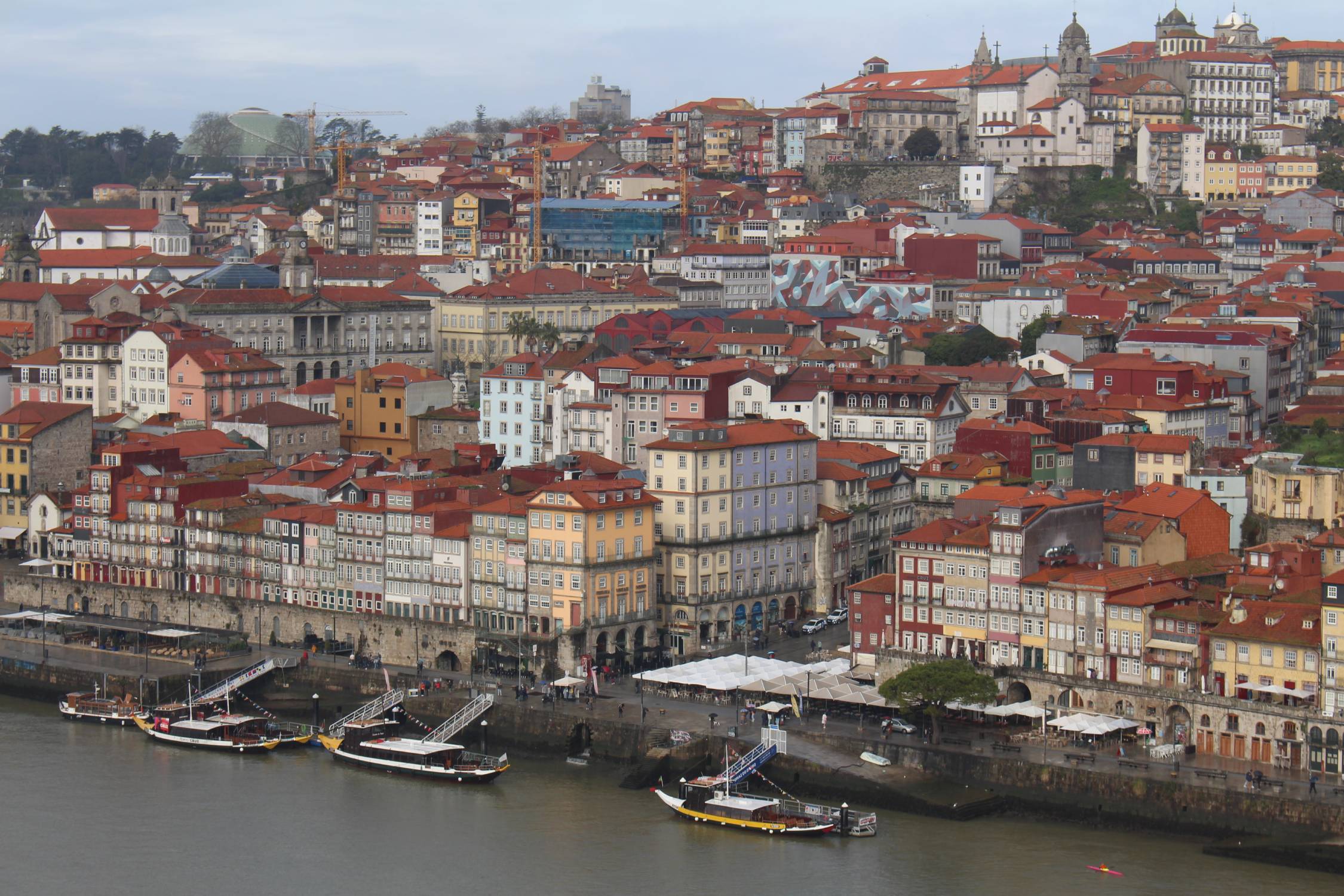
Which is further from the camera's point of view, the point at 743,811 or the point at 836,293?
the point at 836,293

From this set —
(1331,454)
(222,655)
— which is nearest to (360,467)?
(222,655)

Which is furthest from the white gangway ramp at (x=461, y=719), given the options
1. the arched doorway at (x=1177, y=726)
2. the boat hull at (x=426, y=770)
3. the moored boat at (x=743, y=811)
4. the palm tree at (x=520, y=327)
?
the palm tree at (x=520, y=327)

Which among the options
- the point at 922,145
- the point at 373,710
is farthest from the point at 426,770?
the point at 922,145

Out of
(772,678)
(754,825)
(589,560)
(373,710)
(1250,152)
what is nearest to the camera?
(754,825)

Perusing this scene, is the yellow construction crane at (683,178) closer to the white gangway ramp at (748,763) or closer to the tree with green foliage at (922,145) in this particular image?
the tree with green foliage at (922,145)

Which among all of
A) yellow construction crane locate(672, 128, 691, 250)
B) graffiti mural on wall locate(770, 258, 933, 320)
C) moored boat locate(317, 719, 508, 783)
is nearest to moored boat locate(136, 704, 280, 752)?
moored boat locate(317, 719, 508, 783)

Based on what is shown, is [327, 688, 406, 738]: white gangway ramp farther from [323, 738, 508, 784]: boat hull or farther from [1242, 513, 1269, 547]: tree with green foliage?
[1242, 513, 1269, 547]: tree with green foliage

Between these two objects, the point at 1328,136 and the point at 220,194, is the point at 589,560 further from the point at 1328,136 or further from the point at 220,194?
the point at 220,194
